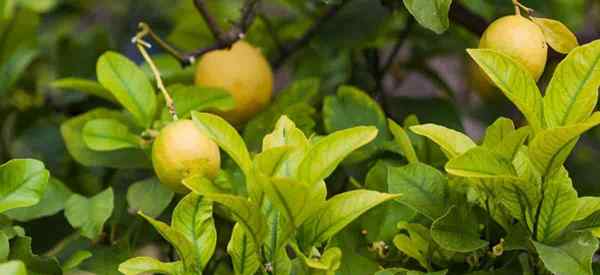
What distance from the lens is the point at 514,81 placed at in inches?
29.0

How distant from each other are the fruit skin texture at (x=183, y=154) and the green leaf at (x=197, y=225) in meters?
0.06

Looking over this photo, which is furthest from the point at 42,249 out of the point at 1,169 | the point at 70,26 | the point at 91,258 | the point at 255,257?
the point at 70,26

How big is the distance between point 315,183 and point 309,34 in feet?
1.90

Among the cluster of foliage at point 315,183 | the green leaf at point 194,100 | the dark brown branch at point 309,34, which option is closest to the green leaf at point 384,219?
the cluster of foliage at point 315,183

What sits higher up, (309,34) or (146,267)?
(146,267)

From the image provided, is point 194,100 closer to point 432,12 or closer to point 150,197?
point 150,197

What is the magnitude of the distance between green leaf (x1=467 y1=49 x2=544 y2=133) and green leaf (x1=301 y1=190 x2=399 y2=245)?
0.13 metres

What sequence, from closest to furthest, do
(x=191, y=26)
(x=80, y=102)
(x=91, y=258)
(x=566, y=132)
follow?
(x=566, y=132) → (x=91, y=258) → (x=191, y=26) → (x=80, y=102)

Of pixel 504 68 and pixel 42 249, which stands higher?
pixel 504 68

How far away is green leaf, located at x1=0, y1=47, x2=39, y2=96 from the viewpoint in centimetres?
119

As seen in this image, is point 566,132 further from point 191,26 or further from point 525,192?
point 191,26

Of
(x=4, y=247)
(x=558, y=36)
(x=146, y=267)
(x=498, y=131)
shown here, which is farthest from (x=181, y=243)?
(x=558, y=36)

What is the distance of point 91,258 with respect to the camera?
3.05 feet

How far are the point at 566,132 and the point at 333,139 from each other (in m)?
0.16
